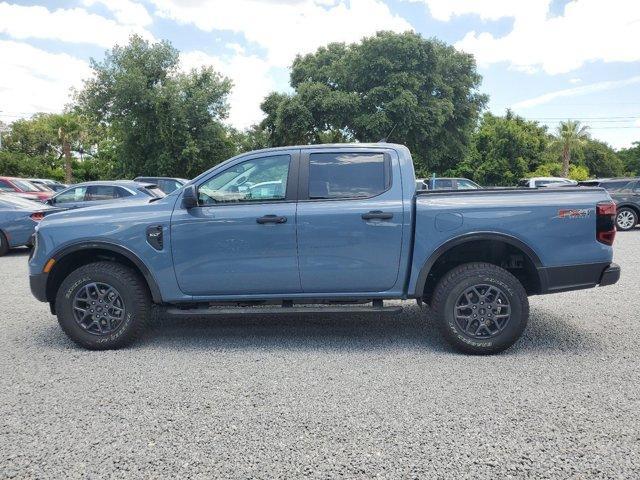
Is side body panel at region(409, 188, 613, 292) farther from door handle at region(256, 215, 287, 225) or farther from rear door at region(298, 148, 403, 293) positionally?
door handle at region(256, 215, 287, 225)

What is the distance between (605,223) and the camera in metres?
4.32

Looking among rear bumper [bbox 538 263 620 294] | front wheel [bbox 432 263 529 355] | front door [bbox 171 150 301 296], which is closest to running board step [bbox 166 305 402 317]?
front door [bbox 171 150 301 296]

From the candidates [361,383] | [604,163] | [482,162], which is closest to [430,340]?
[361,383]

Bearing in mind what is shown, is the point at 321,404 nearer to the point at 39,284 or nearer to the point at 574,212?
the point at 574,212

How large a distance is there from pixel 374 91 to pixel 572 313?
26.3 meters

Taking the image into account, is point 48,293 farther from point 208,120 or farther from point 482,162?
point 482,162

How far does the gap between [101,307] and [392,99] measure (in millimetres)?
28120

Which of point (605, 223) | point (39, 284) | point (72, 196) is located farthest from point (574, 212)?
point (72, 196)

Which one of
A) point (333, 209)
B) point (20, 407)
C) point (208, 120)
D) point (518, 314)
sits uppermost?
point (208, 120)

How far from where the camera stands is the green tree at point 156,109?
30812 mm

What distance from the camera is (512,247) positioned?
4.54 m

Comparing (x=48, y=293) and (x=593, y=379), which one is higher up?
(x=48, y=293)

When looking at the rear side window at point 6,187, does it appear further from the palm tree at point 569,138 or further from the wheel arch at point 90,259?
the palm tree at point 569,138

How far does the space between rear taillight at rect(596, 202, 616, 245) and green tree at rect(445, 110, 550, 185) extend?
152 ft
